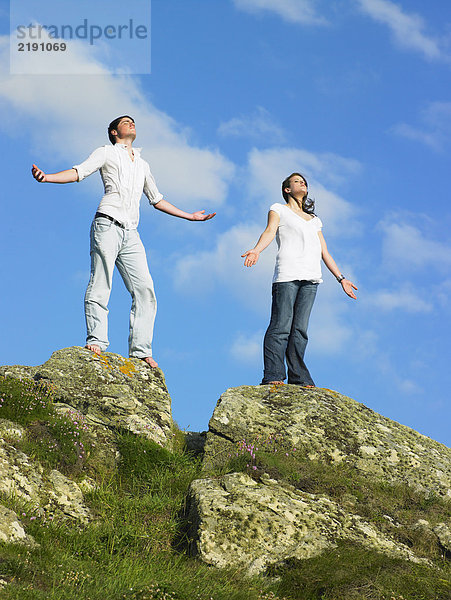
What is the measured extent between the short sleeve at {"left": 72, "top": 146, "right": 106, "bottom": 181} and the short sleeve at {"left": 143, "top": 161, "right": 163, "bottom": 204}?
0.86 m

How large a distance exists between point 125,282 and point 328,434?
4.22 meters

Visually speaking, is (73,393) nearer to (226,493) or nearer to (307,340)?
(226,493)

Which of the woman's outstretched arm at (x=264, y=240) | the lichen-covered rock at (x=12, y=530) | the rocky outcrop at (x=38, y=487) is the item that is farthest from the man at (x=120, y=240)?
the lichen-covered rock at (x=12, y=530)

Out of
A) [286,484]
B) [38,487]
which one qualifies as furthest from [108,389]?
[286,484]

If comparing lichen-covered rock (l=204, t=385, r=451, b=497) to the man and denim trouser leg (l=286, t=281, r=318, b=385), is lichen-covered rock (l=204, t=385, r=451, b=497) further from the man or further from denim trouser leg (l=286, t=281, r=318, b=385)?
the man

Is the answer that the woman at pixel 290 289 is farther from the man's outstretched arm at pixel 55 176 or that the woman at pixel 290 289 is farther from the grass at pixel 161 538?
the man's outstretched arm at pixel 55 176

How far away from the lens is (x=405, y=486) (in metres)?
8.88

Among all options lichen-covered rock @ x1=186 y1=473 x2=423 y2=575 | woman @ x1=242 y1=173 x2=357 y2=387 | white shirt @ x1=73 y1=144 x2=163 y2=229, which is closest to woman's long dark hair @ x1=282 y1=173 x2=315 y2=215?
woman @ x1=242 y1=173 x2=357 y2=387

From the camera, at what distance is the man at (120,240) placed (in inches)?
421

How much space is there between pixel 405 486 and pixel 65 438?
14.7 ft

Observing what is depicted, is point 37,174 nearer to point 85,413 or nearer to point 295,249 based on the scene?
point 85,413

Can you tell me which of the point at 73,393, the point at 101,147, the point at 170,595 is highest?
the point at 101,147

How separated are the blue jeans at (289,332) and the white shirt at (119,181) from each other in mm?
2744

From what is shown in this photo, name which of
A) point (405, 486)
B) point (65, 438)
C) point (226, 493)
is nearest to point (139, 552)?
point (226, 493)
